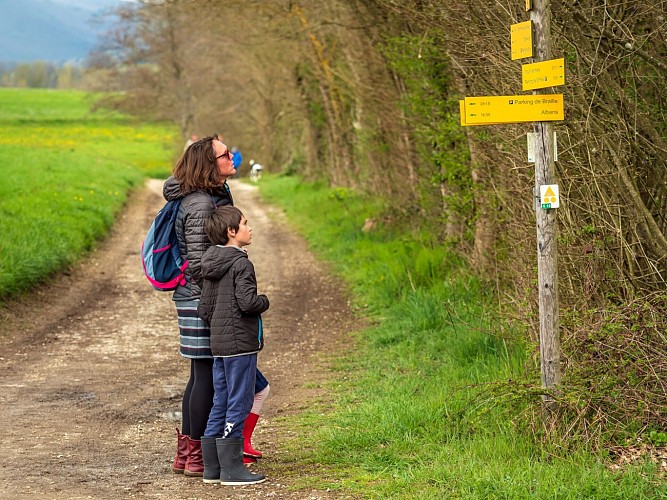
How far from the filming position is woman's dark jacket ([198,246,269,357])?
5.91 m

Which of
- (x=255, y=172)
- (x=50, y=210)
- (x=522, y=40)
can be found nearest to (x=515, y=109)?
(x=522, y=40)

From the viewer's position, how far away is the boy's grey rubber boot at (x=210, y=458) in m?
6.01

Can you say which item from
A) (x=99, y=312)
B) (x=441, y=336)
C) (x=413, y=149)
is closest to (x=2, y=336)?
(x=99, y=312)

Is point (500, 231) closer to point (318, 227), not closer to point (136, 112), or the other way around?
point (318, 227)

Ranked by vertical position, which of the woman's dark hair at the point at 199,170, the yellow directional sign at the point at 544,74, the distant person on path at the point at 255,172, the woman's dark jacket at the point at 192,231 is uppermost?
the distant person on path at the point at 255,172

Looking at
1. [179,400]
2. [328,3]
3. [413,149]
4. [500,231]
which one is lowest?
[179,400]

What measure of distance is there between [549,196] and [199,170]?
2.09 m

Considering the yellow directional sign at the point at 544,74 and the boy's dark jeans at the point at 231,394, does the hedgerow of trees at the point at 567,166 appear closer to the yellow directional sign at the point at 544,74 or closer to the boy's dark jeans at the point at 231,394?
the yellow directional sign at the point at 544,74

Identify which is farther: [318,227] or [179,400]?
[318,227]

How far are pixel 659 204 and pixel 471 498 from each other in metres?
2.81

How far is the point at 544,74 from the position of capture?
580cm

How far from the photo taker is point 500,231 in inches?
401

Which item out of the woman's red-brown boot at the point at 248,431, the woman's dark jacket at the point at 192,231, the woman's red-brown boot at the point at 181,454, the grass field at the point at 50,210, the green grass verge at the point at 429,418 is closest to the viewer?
the green grass verge at the point at 429,418

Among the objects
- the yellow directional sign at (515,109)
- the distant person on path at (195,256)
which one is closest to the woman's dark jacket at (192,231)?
the distant person on path at (195,256)
